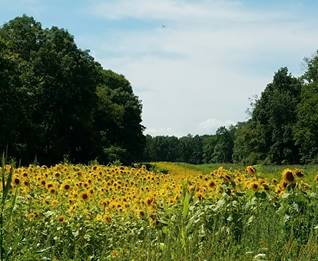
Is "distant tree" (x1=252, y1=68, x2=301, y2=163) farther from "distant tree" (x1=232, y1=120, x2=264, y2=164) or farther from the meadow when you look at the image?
the meadow

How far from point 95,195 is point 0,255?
5.31 m

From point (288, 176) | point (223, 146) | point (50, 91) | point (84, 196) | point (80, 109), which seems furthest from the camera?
point (223, 146)

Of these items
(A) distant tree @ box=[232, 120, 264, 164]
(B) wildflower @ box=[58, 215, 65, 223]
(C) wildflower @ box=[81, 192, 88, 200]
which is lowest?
(B) wildflower @ box=[58, 215, 65, 223]

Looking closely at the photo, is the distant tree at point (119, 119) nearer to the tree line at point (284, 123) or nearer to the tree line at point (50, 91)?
the tree line at point (50, 91)

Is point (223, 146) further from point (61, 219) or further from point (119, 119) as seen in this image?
point (61, 219)

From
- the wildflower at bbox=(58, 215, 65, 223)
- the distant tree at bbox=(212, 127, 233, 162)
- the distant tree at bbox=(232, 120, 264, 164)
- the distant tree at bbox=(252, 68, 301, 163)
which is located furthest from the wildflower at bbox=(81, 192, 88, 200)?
the distant tree at bbox=(212, 127, 233, 162)

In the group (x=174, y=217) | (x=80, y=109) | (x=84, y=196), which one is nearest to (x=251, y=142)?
(x=80, y=109)

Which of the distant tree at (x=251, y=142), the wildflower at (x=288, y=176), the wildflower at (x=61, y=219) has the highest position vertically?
the distant tree at (x=251, y=142)

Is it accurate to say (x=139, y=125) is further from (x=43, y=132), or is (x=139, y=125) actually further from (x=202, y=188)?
(x=202, y=188)

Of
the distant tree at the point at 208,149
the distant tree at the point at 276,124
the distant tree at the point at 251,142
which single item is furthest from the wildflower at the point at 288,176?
the distant tree at the point at 208,149

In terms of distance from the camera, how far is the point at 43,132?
40500 mm

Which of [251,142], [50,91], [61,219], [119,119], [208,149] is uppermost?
[208,149]

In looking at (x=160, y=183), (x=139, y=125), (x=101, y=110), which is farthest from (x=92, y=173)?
(x=139, y=125)

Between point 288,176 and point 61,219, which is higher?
point 288,176
